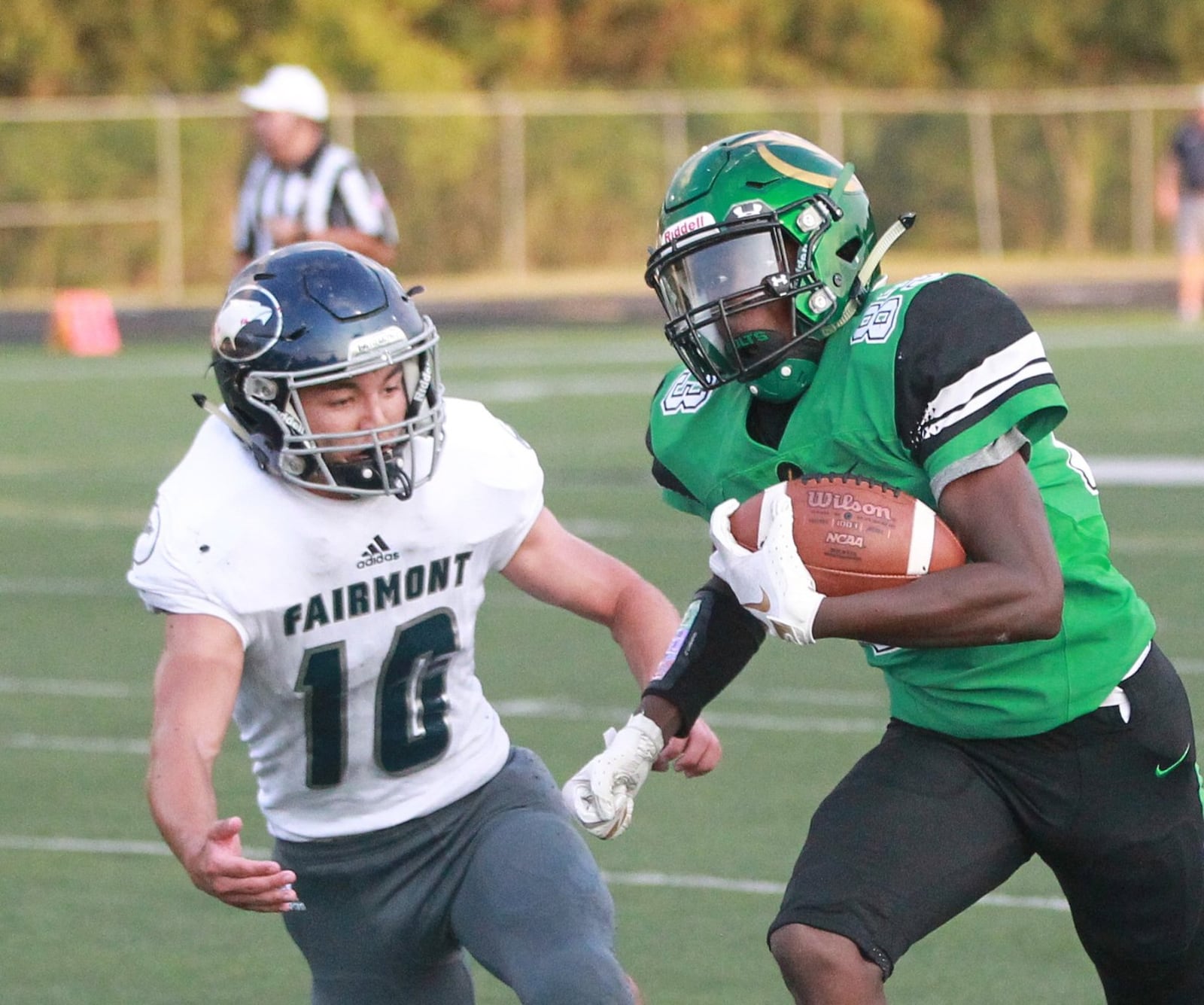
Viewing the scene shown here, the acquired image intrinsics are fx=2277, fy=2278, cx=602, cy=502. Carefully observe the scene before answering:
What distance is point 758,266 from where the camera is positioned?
12.0ft

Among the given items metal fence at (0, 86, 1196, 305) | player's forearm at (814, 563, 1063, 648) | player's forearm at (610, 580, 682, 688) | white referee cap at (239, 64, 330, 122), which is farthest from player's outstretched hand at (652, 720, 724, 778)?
metal fence at (0, 86, 1196, 305)

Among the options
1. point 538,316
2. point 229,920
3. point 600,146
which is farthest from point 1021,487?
point 600,146

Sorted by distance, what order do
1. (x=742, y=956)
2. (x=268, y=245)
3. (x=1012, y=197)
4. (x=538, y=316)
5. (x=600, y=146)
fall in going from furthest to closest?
(x=1012, y=197), (x=600, y=146), (x=538, y=316), (x=268, y=245), (x=742, y=956)

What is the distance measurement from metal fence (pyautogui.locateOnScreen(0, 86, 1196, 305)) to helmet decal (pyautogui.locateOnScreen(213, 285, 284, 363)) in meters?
21.3

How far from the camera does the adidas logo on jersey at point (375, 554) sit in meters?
3.60

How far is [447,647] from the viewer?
3.73 m

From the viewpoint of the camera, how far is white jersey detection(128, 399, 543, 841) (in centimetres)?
350

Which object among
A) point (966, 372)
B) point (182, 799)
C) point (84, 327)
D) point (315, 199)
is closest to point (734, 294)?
point (966, 372)

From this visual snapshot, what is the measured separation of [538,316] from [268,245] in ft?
46.6

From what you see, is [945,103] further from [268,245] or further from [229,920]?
[229,920]

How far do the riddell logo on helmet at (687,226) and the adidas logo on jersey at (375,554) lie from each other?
0.67m

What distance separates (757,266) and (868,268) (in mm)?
252

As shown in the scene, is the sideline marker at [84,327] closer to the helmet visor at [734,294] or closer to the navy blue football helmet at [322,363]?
the navy blue football helmet at [322,363]

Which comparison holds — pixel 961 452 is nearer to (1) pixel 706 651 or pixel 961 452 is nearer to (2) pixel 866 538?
(2) pixel 866 538
